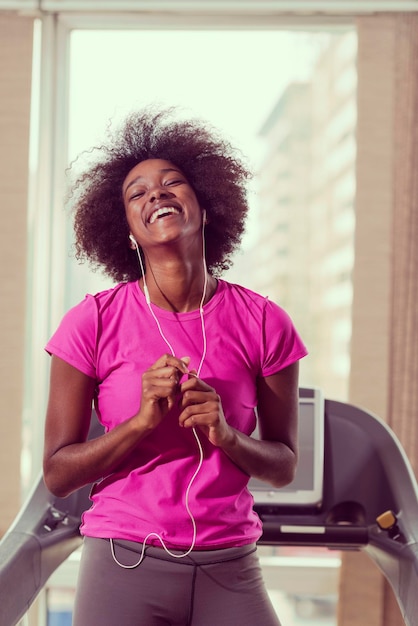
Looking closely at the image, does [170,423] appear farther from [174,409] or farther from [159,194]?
[159,194]

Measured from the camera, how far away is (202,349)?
4.28 feet

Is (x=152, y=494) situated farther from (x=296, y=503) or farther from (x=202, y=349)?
(x=296, y=503)

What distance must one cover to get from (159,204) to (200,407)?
0.37m

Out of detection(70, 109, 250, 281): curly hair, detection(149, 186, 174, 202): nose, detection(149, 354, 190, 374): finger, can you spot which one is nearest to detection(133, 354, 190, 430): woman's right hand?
detection(149, 354, 190, 374): finger

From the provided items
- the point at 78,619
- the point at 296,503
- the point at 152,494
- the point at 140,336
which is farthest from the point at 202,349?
the point at 296,503

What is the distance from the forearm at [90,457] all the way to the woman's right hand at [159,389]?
2 centimetres

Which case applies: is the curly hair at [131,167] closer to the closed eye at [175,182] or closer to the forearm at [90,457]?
the closed eye at [175,182]

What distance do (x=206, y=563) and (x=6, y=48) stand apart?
2421 mm

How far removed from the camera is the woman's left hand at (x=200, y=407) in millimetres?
1159

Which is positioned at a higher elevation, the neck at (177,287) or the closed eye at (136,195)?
the closed eye at (136,195)

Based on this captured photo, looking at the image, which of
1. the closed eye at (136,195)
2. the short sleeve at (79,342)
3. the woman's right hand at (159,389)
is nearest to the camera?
the woman's right hand at (159,389)

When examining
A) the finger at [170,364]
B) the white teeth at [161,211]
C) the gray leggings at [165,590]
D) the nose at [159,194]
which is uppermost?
the nose at [159,194]

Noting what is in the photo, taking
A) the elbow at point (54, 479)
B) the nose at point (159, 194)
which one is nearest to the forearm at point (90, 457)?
the elbow at point (54, 479)

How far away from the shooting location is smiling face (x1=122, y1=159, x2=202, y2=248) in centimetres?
132
